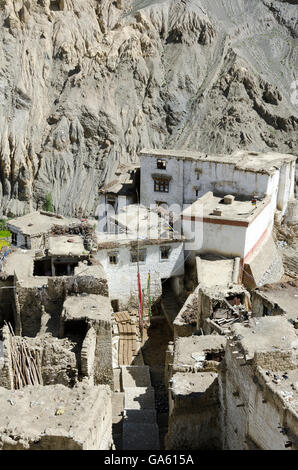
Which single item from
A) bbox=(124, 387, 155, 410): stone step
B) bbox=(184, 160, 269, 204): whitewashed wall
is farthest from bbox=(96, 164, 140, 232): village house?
bbox=(124, 387, 155, 410): stone step

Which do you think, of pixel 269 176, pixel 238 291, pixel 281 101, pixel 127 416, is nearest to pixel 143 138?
pixel 281 101

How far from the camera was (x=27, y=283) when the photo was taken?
2200cm

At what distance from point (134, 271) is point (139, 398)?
30.3 ft

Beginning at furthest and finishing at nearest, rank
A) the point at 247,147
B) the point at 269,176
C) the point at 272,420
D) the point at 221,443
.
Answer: the point at 247,147
the point at 269,176
the point at 221,443
the point at 272,420

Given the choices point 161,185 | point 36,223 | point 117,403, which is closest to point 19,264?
point 36,223

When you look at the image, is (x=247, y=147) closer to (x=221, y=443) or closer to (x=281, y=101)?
(x=281, y=101)

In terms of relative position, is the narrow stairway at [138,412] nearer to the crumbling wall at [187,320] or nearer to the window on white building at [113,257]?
the crumbling wall at [187,320]

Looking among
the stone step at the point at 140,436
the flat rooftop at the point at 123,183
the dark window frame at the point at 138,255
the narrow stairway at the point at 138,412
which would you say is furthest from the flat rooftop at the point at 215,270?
the flat rooftop at the point at 123,183

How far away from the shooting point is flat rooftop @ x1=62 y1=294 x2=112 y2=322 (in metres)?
19.7

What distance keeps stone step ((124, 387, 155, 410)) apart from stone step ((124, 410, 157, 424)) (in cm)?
26

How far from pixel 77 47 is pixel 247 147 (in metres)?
23.0

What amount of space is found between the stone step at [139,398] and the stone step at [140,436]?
1.19 metres

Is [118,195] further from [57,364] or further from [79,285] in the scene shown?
[57,364]

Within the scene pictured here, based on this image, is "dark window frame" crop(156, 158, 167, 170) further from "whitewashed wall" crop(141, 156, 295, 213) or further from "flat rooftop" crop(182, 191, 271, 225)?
"flat rooftop" crop(182, 191, 271, 225)
